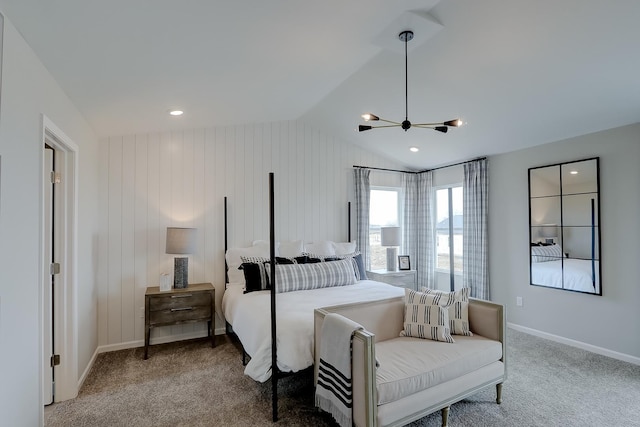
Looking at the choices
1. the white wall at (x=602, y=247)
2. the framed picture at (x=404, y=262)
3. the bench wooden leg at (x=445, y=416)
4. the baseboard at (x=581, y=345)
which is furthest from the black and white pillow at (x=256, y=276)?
the baseboard at (x=581, y=345)

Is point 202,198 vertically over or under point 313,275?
over

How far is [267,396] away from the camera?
105 inches

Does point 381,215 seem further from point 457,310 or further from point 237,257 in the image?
point 457,310

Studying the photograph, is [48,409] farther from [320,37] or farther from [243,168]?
[320,37]

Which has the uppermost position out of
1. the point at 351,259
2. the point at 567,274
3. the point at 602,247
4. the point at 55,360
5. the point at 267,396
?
the point at 602,247

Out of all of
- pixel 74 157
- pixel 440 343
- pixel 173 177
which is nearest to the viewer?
pixel 440 343

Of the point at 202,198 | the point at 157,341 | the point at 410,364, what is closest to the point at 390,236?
the point at 202,198

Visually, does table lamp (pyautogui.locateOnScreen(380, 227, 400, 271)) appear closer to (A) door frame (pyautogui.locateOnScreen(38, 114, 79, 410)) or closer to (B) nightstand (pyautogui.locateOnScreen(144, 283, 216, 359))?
(B) nightstand (pyautogui.locateOnScreen(144, 283, 216, 359))

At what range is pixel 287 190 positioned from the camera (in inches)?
186

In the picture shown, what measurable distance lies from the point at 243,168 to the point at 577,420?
4.15m

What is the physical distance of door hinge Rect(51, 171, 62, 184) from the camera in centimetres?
263

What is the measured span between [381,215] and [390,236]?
1.92 feet

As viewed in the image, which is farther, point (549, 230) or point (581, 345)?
point (549, 230)

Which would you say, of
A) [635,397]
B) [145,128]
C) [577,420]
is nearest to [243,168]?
[145,128]
